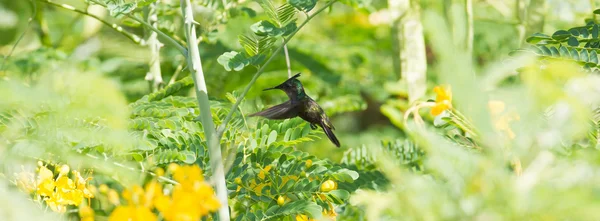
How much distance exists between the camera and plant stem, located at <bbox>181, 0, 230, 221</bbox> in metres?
1.19

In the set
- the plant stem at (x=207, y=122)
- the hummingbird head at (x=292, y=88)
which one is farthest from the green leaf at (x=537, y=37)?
the plant stem at (x=207, y=122)

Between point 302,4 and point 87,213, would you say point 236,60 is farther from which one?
point 87,213

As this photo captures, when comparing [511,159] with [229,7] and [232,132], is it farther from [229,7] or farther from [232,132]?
[229,7]

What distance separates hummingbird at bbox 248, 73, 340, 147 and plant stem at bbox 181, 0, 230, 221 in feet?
1.05

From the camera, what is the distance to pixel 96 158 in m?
1.36

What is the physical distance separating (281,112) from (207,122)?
1.36 ft

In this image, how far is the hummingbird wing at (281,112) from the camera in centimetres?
160

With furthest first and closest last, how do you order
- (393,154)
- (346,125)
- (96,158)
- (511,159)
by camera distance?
(346,125) → (393,154) → (96,158) → (511,159)

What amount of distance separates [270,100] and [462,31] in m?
2.57

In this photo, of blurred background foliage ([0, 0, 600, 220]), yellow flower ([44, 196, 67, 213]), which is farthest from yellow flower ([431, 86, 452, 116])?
yellow flower ([44, 196, 67, 213])

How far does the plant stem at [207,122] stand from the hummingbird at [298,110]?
319 mm

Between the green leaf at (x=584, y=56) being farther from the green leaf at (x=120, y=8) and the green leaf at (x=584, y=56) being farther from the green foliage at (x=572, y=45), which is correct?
the green leaf at (x=120, y=8)

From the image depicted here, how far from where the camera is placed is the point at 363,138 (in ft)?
11.7

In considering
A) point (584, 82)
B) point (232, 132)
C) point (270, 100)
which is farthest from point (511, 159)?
point (270, 100)
